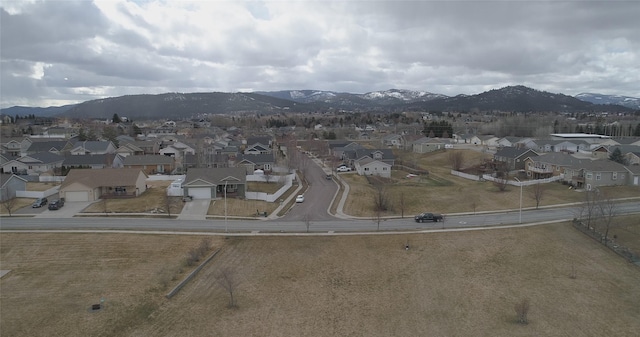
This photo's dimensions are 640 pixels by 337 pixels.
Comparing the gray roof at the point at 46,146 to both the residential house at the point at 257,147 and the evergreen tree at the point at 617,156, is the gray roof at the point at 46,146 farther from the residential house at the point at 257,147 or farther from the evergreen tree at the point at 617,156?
the evergreen tree at the point at 617,156

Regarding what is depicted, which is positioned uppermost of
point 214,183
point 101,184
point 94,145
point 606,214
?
point 94,145

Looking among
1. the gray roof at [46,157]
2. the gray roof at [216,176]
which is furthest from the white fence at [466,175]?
the gray roof at [46,157]

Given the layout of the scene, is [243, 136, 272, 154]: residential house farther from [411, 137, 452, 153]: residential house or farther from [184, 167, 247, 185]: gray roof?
[184, 167, 247, 185]: gray roof

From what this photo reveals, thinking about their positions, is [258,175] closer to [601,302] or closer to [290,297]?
[290,297]

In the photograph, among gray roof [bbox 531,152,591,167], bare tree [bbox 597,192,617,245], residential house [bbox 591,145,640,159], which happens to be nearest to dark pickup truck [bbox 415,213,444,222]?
bare tree [bbox 597,192,617,245]

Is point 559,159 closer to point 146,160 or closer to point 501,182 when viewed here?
point 501,182

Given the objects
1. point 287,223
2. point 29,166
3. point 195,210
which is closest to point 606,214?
point 287,223

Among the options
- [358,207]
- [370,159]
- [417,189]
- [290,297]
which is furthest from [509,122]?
[290,297]
